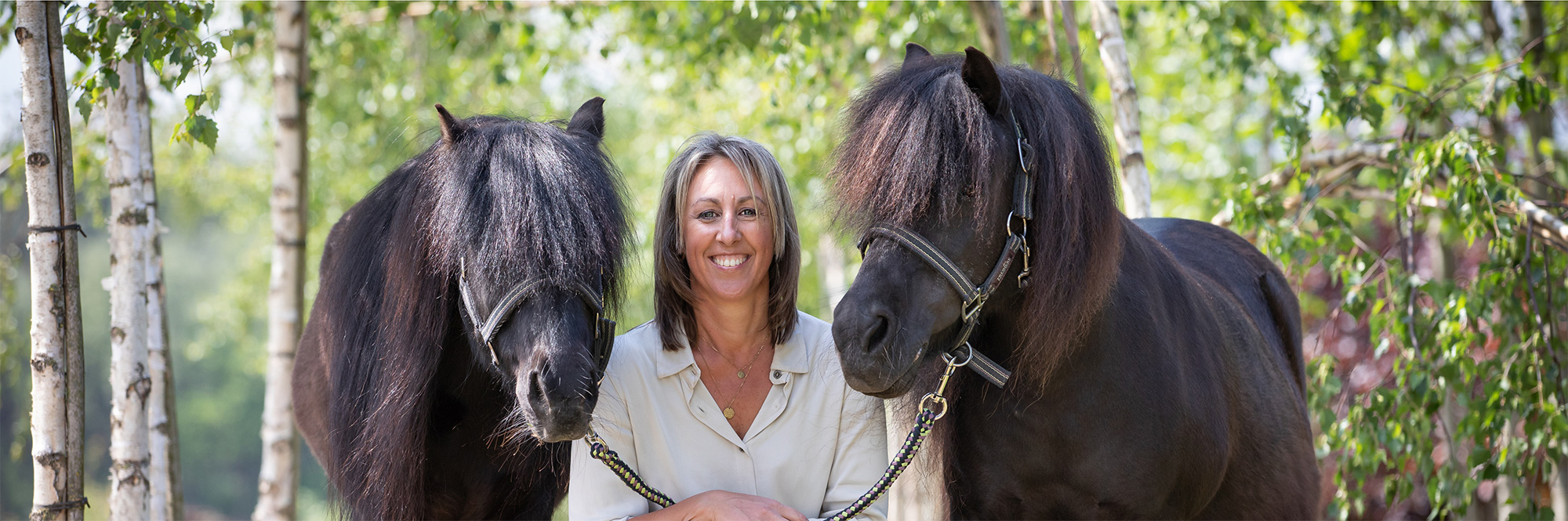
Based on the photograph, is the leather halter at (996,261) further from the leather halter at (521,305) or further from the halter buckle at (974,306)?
the leather halter at (521,305)

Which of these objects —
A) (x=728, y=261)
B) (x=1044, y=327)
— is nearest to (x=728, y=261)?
(x=728, y=261)

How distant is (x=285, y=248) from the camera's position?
4.91 meters

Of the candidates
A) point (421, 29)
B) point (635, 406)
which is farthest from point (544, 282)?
point (421, 29)

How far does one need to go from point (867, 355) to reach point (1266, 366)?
1.76 meters

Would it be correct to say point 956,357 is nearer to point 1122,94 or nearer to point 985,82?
point 985,82

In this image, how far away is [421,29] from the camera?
8.98 m

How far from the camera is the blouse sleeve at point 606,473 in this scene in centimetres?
233

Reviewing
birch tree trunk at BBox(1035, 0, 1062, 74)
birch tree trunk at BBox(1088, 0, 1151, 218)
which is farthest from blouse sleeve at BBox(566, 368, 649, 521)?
birch tree trunk at BBox(1088, 0, 1151, 218)

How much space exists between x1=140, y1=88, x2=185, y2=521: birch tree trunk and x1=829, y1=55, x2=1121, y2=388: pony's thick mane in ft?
8.85

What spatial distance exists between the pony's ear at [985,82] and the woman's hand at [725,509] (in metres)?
1.02

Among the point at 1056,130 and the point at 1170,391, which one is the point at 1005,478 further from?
the point at 1056,130

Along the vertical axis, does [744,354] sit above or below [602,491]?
above

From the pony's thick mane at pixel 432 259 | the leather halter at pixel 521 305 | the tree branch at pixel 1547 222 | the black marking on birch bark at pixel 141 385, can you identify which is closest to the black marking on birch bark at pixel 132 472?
the black marking on birch bark at pixel 141 385

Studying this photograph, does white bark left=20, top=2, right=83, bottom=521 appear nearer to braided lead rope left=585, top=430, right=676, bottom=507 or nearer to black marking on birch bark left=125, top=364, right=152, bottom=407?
black marking on birch bark left=125, top=364, right=152, bottom=407
